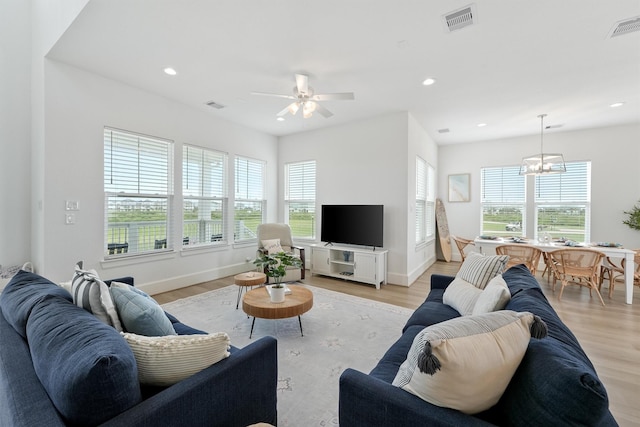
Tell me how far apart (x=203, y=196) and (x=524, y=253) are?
5.48m

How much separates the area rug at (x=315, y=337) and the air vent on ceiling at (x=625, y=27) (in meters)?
3.42

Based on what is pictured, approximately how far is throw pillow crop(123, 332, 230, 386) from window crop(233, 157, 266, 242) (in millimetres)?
4337

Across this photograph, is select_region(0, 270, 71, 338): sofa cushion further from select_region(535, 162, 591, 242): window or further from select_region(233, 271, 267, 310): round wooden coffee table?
select_region(535, 162, 591, 242): window

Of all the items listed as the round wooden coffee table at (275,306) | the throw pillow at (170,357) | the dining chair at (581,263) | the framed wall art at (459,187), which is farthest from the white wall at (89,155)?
the framed wall art at (459,187)

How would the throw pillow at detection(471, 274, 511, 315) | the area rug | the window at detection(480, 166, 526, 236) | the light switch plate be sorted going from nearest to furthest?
the throw pillow at detection(471, 274, 511, 315) < the area rug < the light switch plate < the window at detection(480, 166, 526, 236)

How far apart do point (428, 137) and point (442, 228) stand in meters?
2.26

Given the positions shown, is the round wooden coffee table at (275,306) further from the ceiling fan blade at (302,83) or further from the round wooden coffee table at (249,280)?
the ceiling fan blade at (302,83)

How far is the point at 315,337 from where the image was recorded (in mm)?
2805

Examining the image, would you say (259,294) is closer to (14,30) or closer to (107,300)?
(107,300)

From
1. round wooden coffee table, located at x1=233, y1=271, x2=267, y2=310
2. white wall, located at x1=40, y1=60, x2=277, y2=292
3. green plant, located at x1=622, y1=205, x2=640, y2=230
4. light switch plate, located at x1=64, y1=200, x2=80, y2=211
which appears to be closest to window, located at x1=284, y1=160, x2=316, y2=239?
white wall, located at x1=40, y1=60, x2=277, y2=292

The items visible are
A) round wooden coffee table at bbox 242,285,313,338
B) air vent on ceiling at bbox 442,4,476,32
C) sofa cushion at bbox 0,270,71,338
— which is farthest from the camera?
round wooden coffee table at bbox 242,285,313,338

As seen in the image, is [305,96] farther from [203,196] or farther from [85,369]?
[85,369]

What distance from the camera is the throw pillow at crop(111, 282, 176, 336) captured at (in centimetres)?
135

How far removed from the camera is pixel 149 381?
111 cm
